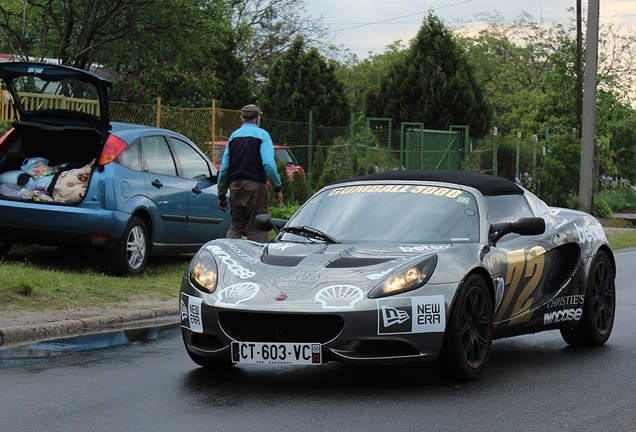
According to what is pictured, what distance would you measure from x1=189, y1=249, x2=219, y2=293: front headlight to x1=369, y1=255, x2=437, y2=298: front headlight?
1.06 meters

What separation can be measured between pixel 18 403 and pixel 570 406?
10.2 feet

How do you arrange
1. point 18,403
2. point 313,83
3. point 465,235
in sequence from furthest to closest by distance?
point 313,83 → point 465,235 → point 18,403

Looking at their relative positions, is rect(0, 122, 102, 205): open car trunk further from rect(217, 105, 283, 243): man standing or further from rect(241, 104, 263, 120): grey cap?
rect(241, 104, 263, 120): grey cap

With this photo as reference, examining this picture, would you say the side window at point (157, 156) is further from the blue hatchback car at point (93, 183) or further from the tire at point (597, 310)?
the tire at point (597, 310)

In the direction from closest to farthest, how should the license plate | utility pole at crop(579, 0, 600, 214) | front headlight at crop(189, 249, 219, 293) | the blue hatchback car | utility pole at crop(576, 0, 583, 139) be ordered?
the license plate
front headlight at crop(189, 249, 219, 293)
the blue hatchback car
utility pole at crop(579, 0, 600, 214)
utility pole at crop(576, 0, 583, 139)

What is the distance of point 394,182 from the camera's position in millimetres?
8641

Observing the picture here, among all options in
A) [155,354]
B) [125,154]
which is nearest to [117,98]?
[125,154]

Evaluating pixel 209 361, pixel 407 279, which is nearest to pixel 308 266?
pixel 407 279

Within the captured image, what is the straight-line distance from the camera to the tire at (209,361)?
767 centimetres

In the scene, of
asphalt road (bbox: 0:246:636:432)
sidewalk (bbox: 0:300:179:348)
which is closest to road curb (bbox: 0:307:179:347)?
sidewalk (bbox: 0:300:179:348)

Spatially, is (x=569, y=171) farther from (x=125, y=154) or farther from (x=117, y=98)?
(x=125, y=154)

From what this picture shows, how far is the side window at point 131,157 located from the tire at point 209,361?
207 inches

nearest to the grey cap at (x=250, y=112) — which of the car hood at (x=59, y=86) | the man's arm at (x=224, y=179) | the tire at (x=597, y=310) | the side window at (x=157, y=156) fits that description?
the man's arm at (x=224, y=179)

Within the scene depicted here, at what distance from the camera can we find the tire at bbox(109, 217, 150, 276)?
41.7 feet
